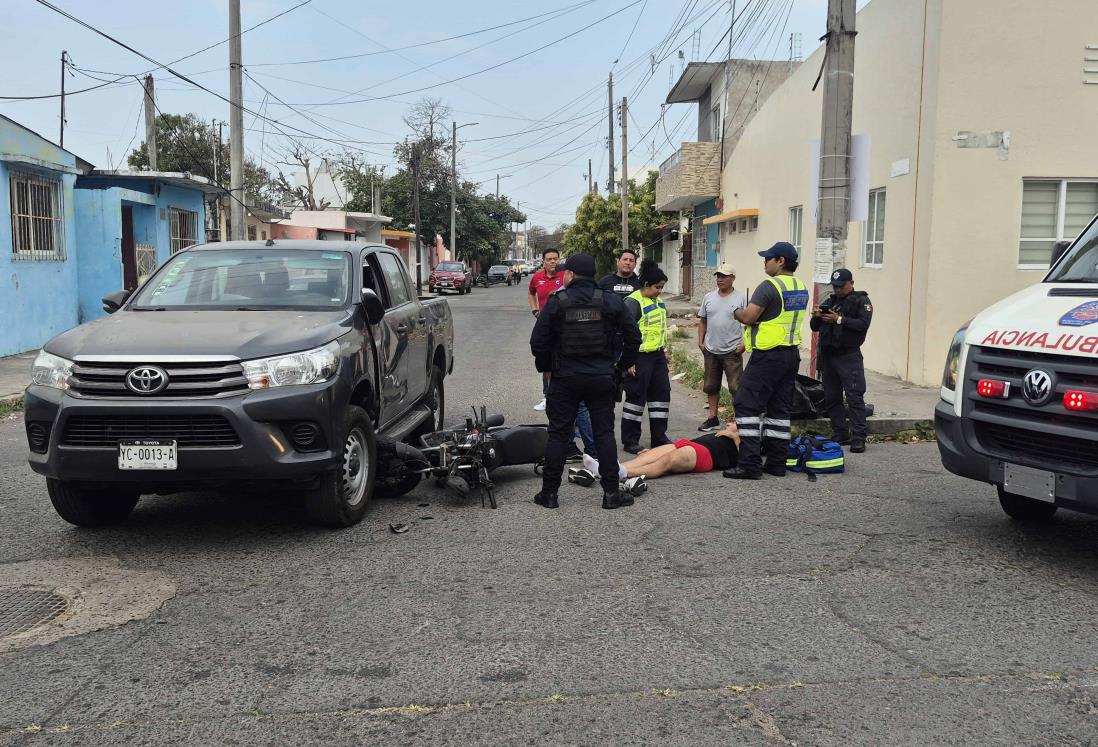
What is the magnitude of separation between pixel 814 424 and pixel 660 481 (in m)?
2.91

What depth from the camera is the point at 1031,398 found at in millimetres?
5000

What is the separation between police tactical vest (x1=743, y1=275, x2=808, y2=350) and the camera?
747 cm

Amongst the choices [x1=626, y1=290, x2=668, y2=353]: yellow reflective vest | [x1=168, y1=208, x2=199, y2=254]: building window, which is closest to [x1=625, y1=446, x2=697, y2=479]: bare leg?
[x1=626, y1=290, x2=668, y2=353]: yellow reflective vest

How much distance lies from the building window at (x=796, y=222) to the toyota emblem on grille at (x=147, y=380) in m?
15.0

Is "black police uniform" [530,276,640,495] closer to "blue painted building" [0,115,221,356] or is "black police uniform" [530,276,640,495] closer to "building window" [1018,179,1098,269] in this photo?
"building window" [1018,179,1098,269]

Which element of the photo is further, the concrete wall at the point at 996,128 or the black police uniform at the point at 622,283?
the concrete wall at the point at 996,128

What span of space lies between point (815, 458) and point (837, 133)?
152 inches

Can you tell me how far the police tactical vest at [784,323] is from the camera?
294 inches

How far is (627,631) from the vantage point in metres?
4.30

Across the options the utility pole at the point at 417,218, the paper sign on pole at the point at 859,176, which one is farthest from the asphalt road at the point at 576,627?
the utility pole at the point at 417,218

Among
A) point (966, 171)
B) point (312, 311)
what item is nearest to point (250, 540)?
point (312, 311)

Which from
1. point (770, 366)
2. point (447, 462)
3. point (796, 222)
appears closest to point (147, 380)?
point (447, 462)

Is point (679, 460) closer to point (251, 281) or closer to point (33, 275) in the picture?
point (251, 281)

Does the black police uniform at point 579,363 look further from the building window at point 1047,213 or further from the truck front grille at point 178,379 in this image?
the building window at point 1047,213
